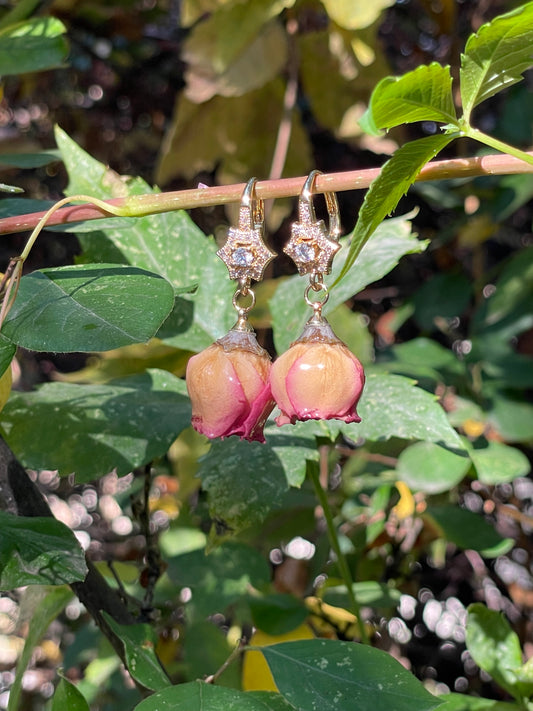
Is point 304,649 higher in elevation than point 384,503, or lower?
higher

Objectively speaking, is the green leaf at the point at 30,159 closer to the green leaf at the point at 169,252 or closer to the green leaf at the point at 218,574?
the green leaf at the point at 169,252

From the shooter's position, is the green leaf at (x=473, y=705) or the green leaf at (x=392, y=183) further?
the green leaf at (x=473, y=705)

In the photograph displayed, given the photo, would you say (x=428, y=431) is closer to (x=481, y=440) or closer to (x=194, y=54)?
(x=481, y=440)

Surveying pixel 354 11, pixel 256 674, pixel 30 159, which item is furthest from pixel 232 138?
pixel 256 674

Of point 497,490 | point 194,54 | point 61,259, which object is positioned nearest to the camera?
point 194,54

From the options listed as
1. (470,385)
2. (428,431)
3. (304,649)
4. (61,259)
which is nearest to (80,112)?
(61,259)

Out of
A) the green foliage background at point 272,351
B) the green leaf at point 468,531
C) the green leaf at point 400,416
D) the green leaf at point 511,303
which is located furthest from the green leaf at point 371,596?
the green leaf at point 511,303

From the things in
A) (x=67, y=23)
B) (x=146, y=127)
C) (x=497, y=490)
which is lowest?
(x=497, y=490)
